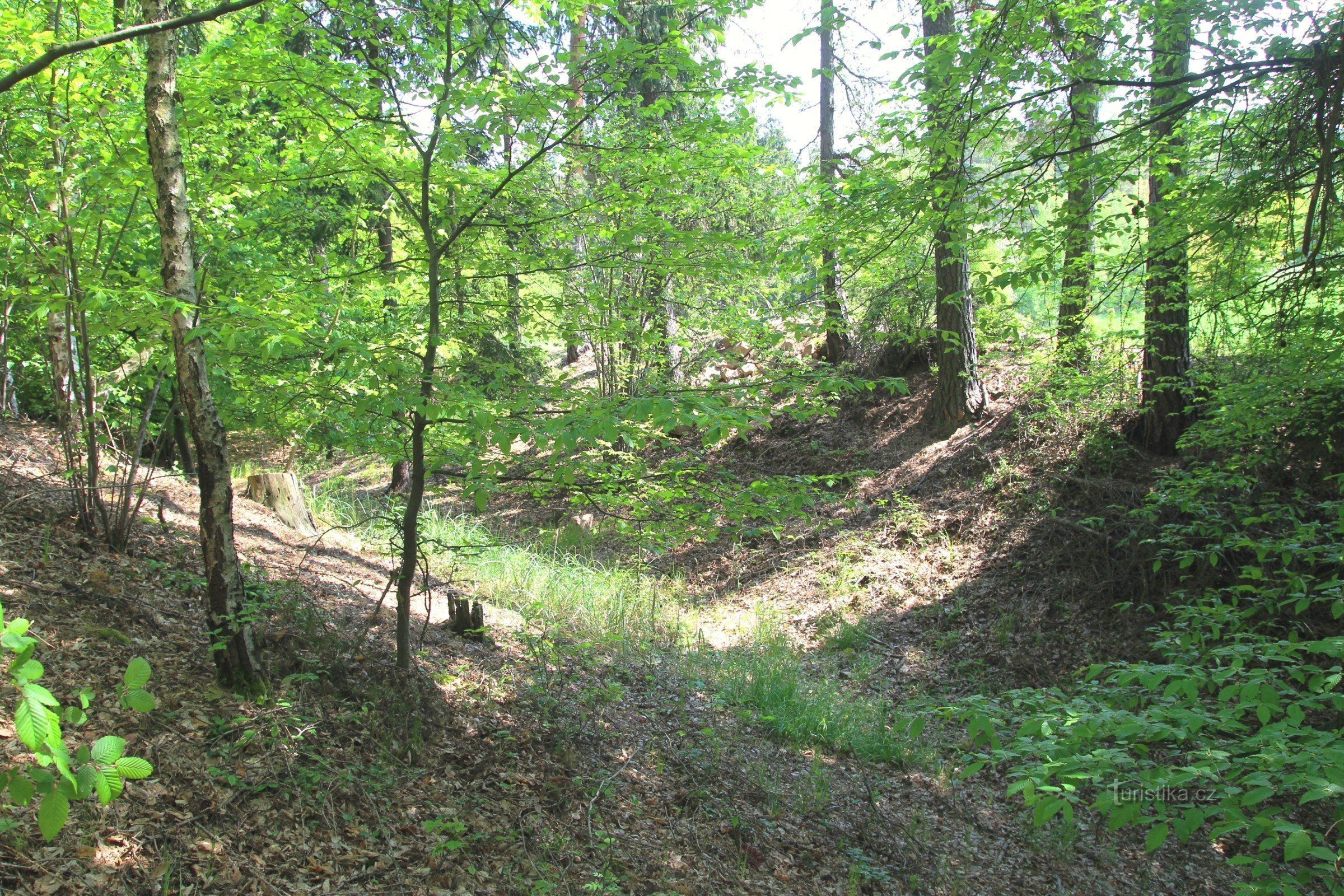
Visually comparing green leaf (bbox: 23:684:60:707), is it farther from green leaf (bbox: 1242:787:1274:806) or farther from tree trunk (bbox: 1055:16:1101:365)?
tree trunk (bbox: 1055:16:1101:365)

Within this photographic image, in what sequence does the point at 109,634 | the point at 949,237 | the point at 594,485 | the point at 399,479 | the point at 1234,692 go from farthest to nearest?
the point at 399,479, the point at 949,237, the point at 594,485, the point at 109,634, the point at 1234,692

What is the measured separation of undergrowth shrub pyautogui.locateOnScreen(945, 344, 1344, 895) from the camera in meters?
2.33

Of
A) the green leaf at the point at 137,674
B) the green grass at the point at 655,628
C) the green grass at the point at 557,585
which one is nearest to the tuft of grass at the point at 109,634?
the green grass at the point at 655,628

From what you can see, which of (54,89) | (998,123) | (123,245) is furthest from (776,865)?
(123,245)

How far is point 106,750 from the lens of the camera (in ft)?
4.72

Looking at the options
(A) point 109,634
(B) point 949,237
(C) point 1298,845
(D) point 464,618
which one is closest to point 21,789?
(A) point 109,634

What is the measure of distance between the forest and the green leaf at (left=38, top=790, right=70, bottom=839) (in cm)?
3

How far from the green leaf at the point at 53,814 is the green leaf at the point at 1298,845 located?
2856 mm

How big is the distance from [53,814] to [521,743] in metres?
3.10

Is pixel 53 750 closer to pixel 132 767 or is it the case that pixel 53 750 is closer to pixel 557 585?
pixel 132 767

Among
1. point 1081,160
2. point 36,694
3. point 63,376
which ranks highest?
point 1081,160

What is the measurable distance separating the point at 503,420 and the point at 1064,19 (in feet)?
15.2

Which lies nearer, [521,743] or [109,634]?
[109,634]

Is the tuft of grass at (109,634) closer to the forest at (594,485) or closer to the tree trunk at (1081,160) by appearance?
the forest at (594,485)
